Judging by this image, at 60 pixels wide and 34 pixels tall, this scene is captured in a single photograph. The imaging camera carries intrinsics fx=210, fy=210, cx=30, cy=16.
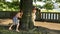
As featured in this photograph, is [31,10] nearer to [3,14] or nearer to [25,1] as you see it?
[25,1]

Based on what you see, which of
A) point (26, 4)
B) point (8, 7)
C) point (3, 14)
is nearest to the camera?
point (26, 4)

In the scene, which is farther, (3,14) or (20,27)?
(3,14)

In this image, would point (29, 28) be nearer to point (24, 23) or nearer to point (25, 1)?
point (24, 23)

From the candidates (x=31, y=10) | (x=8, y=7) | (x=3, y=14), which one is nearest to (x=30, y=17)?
(x=31, y=10)

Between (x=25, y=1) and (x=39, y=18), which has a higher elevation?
(x=25, y=1)

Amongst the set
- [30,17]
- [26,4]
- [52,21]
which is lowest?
[52,21]

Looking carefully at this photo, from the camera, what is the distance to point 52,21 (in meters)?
20.5

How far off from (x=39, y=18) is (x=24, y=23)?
8.21 metres

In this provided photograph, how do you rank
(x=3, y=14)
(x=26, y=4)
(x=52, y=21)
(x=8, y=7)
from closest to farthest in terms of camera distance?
1. (x=26, y=4)
2. (x=52, y=21)
3. (x=3, y=14)
4. (x=8, y=7)

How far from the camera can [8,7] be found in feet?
95.8

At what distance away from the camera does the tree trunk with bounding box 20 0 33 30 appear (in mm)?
12953

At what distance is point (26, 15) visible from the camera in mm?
13039

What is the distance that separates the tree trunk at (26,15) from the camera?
42.5ft

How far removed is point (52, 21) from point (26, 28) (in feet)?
25.2
